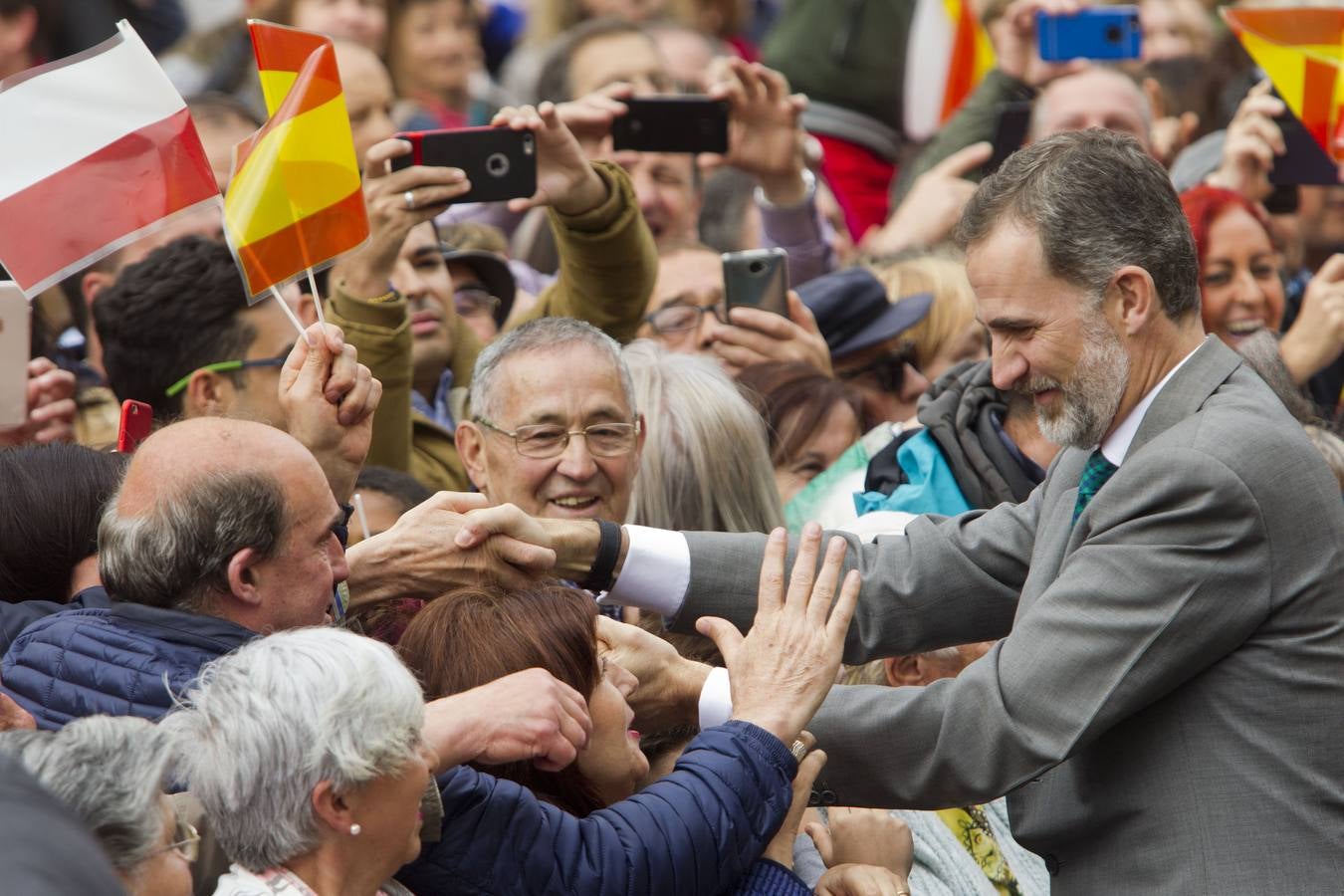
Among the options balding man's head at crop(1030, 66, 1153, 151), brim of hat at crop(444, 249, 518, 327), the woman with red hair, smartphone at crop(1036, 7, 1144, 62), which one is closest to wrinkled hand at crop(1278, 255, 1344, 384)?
the woman with red hair

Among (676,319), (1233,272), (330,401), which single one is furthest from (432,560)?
(1233,272)

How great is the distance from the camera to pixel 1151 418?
3416mm

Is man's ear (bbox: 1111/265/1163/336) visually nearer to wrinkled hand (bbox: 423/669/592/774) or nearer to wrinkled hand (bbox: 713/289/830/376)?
wrinkled hand (bbox: 423/669/592/774)

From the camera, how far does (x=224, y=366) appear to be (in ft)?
17.1

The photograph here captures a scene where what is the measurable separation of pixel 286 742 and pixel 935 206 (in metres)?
5.57

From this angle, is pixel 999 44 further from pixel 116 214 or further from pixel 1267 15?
pixel 116 214

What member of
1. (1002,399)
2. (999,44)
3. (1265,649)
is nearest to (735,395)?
(1002,399)

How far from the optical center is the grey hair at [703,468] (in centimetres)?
494

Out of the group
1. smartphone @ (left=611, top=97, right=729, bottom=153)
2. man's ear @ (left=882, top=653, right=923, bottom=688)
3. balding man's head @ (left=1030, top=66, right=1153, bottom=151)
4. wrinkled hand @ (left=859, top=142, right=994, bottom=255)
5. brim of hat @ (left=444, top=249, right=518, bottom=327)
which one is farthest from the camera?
wrinkled hand @ (left=859, top=142, right=994, bottom=255)

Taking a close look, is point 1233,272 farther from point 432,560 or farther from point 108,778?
point 108,778

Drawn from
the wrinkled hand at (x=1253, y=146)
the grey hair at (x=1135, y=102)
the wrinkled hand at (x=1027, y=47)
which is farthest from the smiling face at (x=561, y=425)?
the wrinkled hand at (x=1027, y=47)

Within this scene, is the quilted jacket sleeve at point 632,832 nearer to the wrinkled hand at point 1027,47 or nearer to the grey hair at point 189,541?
the grey hair at point 189,541

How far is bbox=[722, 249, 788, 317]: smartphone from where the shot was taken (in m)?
5.88

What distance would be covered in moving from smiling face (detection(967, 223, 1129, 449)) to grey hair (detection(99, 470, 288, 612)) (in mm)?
1419
